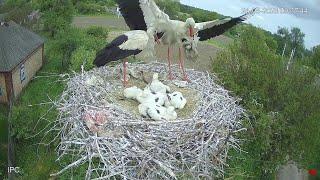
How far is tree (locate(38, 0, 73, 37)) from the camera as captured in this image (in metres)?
20.8

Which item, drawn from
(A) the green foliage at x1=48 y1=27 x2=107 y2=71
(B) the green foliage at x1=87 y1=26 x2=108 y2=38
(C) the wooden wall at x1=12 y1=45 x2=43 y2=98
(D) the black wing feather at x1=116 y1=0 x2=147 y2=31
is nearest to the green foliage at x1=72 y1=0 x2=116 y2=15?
(B) the green foliage at x1=87 y1=26 x2=108 y2=38

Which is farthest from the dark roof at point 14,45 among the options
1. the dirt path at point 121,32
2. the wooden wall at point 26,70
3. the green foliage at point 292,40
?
the green foliage at point 292,40

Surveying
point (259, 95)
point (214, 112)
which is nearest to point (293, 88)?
point (259, 95)

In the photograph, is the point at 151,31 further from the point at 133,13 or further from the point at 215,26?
the point at 215,26

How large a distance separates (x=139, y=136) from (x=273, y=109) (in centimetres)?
429

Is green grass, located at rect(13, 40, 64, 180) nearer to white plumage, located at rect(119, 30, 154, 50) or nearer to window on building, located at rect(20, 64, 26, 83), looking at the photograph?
window on building, located at rect(20, 64, 26, 83)

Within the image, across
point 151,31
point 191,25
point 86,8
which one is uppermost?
point 191,25

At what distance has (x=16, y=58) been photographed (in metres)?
16.9

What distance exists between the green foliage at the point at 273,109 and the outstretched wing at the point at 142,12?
241cm

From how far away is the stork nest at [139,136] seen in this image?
8.59 meters

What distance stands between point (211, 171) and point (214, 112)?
1.26 metres

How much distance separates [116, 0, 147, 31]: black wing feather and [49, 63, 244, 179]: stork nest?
154 centimetres

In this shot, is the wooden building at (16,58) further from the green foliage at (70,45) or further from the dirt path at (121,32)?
the dirt path at (121,32)

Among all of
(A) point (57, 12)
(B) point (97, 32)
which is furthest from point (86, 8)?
(A) point (57, 12)
